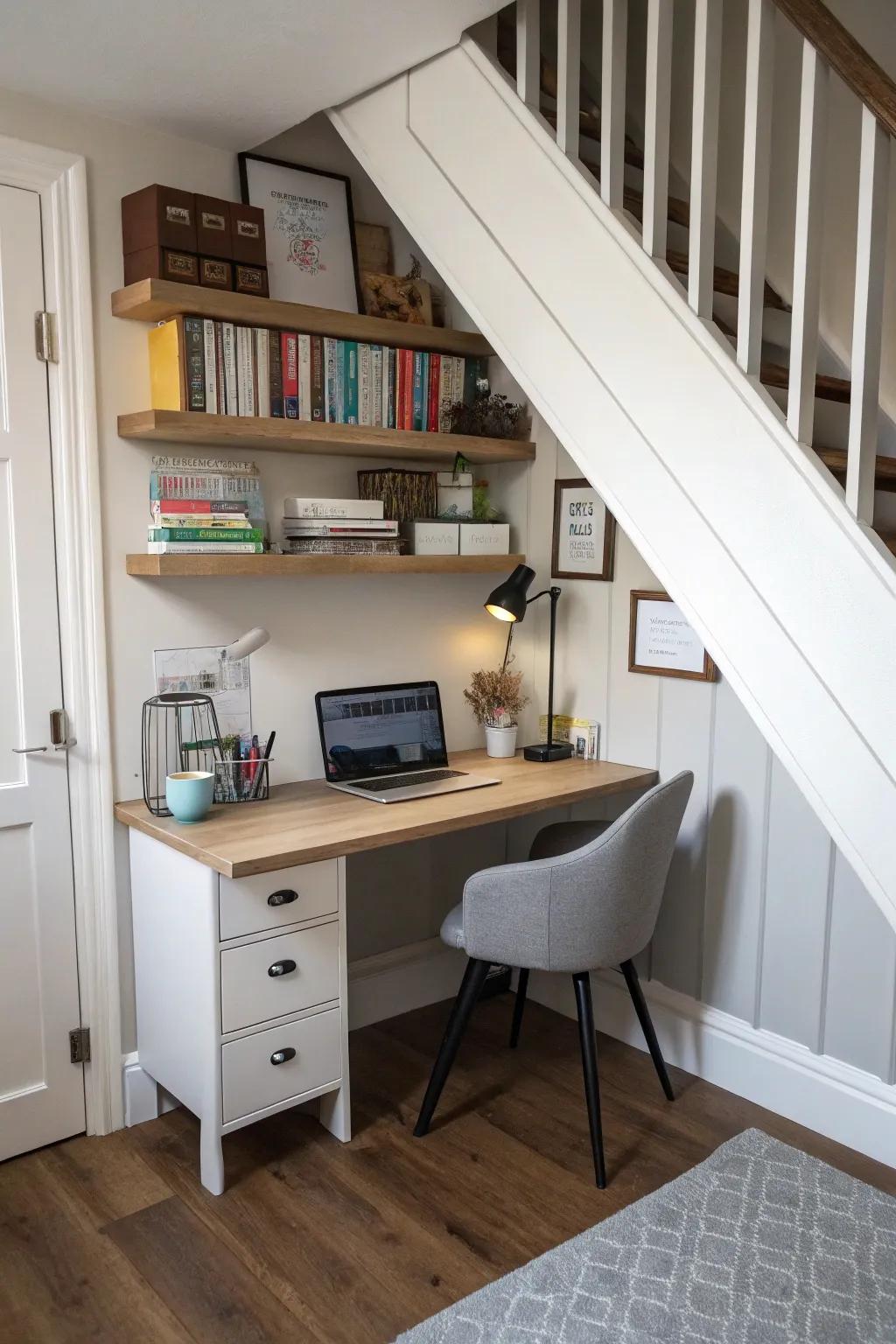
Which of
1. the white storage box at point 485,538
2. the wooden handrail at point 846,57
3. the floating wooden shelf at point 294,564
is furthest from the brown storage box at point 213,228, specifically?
the wooden handrail at point 846,57

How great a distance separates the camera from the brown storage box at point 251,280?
100 inches

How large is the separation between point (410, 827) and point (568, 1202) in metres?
0.90

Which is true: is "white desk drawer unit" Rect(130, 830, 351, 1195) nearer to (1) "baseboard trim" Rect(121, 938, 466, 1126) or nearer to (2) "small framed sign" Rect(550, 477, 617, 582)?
(1) "baseboard trim" Rect(121, 938, 466, 1126)

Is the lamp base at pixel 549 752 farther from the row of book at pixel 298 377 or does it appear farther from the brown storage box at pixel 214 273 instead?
the brown storage box at pixel 214 273

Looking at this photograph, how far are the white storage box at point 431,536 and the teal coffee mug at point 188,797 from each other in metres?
0.91

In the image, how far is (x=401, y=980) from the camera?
10.8 feet

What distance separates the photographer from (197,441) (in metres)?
2.68

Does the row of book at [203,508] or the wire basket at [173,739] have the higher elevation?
the row of book at [203,508]

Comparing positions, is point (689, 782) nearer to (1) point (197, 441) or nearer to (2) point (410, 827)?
(2) point (410, 827)

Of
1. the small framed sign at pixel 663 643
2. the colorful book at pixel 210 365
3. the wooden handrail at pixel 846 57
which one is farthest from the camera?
the small framed sign at pixel 663 643

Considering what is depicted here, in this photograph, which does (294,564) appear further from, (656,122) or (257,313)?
(656,122)

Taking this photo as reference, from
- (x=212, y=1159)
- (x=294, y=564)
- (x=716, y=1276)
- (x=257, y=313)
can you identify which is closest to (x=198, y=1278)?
(x=212, y=1159)

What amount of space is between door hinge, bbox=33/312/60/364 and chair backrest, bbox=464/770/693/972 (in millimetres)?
1547

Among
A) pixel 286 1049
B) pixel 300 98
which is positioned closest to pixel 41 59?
pixel 300 98
